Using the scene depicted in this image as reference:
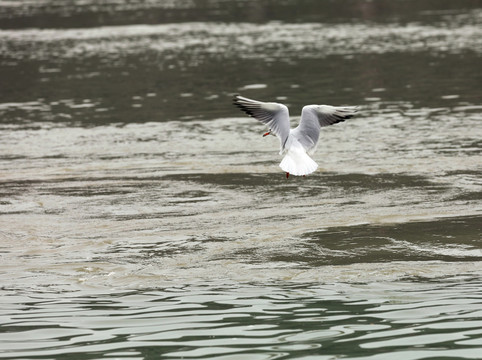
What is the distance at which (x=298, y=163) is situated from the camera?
1071 centimetres

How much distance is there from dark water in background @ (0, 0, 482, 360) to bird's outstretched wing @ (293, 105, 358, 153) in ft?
3.23

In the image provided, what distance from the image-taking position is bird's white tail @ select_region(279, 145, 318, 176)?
10508 millimetres

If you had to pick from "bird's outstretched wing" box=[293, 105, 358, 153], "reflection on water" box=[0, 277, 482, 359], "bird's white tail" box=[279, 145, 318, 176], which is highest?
"bird's outstretched wing" box=[293, 105, 358, 153]

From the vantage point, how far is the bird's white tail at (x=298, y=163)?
1051cm

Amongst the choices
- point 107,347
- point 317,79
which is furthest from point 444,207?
point 317,79

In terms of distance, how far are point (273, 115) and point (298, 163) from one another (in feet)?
3.11

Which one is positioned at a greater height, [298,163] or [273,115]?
[273,115]

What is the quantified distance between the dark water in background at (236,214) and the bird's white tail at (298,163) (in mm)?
836

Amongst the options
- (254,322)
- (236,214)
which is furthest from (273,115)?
(254,322)

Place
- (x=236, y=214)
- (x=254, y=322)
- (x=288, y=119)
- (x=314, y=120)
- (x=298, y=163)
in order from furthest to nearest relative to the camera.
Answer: (x=236, y=214) → (x=314, y=120) → (x=288, y=119) → (x=298, y=163) → (x=254, y=322)

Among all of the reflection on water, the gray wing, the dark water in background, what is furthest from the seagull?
the reflection on water

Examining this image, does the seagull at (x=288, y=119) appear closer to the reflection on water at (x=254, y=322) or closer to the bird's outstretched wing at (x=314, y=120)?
the bird's outstretched wing at (x=314, y=120)

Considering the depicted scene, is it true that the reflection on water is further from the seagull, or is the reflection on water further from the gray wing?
the gray wing

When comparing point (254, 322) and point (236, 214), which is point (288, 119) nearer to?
point (236, 214)
